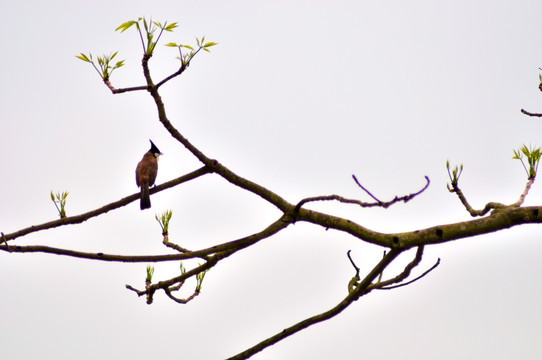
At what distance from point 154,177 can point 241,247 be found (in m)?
5.29

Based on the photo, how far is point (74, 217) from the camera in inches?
167

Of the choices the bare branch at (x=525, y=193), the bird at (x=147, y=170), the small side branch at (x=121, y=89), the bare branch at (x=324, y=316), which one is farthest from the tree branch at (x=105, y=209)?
the bird at (x=147, y=170)

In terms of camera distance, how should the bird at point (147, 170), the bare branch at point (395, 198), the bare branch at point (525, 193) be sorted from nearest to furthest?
the bare branch at point (395, 198) < the bare branch at point (525, 193) < the bird at point (147, 170)

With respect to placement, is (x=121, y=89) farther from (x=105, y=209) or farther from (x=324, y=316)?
(x=324, y=316)

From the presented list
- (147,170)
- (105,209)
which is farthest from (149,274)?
(147,170)

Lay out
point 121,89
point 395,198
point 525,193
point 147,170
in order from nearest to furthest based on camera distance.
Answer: point 395,198
point 121,89
point 525,193
point 147,170

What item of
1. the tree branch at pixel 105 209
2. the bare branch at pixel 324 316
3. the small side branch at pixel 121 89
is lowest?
the bare branch at pixel 324 316

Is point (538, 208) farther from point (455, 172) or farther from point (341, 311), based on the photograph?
point (341, 311)

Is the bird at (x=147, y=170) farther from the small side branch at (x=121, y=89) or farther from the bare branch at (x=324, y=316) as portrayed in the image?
the bare branch at (x=324, y=316)

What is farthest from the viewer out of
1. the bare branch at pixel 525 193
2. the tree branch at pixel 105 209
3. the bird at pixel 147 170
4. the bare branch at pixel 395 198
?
the bird at pixel 147 170

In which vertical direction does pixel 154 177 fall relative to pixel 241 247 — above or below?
above

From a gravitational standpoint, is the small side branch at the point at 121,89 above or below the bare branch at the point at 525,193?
above

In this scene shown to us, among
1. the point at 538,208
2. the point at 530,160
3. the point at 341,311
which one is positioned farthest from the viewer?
the point at 530,160

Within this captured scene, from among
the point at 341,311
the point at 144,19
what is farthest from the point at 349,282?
the point at 144,19
